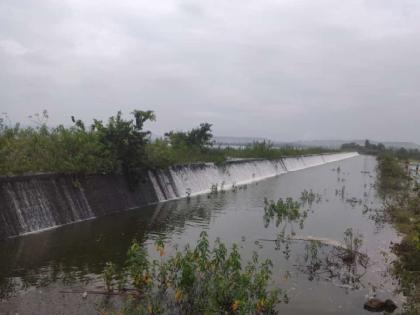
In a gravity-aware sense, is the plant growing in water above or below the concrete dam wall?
below

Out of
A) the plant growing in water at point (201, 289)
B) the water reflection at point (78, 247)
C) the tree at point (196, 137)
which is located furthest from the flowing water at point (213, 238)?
the tree at point (196, 137)

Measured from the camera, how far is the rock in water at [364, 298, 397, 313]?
13.5 m

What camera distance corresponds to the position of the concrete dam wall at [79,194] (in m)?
20.6

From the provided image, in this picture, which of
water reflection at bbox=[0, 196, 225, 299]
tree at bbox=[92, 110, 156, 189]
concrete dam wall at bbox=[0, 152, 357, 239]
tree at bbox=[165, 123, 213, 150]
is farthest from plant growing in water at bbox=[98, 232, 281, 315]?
tree at bbox=[165, 123, 213, 150]

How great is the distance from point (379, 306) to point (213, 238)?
9793 millimetres

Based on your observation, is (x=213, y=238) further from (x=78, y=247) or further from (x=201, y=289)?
(x=201, y=289)

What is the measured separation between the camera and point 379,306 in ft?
44.4

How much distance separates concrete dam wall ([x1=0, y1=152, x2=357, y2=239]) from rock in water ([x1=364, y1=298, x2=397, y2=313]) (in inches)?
569

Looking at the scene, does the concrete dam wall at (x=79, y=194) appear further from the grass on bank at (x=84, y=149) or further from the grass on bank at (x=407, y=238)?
the grass on bank at (x=407, y=238)

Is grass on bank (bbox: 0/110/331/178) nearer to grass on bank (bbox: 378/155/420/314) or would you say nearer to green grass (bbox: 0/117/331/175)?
green grass (bbox: 0/117/331/175)

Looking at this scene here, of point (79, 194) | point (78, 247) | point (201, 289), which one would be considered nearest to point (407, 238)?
point (201, 289)

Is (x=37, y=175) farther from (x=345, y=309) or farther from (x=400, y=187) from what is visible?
(x=400, y=187)

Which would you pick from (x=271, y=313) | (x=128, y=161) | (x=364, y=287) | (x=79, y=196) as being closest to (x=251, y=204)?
(x=128, y=161)

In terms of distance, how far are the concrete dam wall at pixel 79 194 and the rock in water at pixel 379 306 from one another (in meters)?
14.4
